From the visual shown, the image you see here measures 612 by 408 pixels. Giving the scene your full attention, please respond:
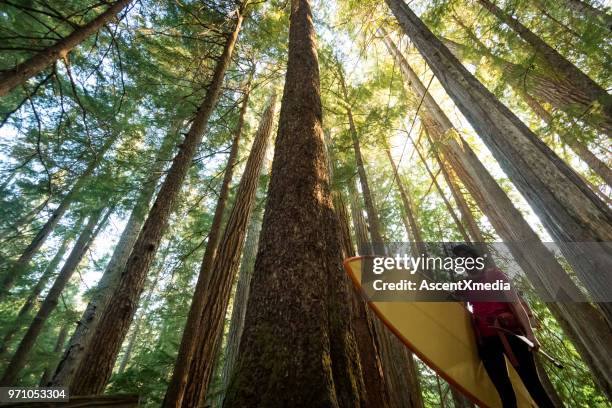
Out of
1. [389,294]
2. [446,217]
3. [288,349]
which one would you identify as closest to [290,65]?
[288,349]

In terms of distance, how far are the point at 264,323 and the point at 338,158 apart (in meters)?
6.11

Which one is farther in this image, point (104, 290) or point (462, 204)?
point (104, 290)

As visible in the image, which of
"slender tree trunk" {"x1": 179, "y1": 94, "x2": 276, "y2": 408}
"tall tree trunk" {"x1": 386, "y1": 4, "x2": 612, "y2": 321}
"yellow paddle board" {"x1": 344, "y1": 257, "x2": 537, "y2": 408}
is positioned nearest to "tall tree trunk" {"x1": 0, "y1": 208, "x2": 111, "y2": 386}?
"slender tree trunk" {"x1": 179, "y1": 94, "x2": 276, "y2": 408}

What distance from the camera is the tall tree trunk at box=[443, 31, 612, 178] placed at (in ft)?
12.2

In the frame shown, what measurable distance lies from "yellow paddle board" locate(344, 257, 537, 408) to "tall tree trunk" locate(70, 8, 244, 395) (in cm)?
261

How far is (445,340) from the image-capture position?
340 cm

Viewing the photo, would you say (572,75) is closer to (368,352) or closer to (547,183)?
(547,183)

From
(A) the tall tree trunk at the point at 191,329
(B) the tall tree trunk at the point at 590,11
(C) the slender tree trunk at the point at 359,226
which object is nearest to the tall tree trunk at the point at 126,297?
(A) the tall tree trunk at the point at 191,329

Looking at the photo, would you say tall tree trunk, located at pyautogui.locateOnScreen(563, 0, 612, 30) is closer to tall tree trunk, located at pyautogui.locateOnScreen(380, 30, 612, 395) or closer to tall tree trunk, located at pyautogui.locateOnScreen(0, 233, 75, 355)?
tall tree trunk, located at pyautogui.locateOnScreen(380, 30, 612, 395)

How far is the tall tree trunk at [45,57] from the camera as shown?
292cm

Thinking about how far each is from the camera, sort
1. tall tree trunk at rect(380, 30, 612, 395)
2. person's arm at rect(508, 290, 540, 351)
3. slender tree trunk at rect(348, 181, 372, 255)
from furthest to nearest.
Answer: slender tree trunk at rect(348, 181, 372, 255), tall tree trunk at rect(380, 30, 612, 395), person's arm at rect(508, 290, 540, 351)

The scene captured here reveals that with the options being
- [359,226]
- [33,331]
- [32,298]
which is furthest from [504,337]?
[32,298]

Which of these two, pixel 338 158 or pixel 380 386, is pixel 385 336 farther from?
pixel 338 158

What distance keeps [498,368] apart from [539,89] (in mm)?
6170
